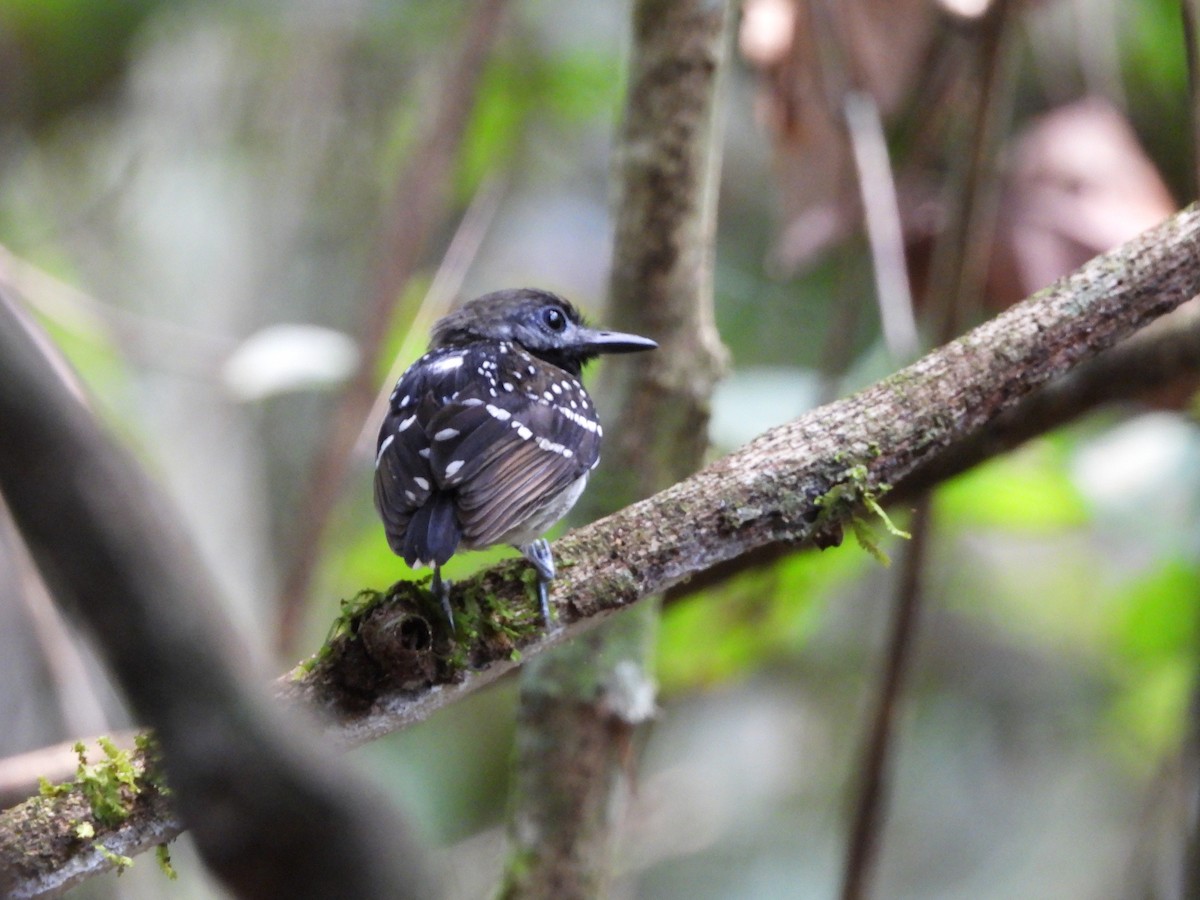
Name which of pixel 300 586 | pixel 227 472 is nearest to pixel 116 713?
pixel 300 586

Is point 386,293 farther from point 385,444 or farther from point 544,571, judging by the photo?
point 544,571

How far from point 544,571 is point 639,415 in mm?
1059

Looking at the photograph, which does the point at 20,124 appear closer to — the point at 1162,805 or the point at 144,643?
the point at 1162,805

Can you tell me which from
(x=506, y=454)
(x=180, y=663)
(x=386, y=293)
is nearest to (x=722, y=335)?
(x=386, y=293)

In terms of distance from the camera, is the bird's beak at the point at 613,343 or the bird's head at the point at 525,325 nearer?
the bird's beak at the point at 613,343

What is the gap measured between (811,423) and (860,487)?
15 cm

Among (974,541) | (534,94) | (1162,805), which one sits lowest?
(1162,805)

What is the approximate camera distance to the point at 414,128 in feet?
18.5

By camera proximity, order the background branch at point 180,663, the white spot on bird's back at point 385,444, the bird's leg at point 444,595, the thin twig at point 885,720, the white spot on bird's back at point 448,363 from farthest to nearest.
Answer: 1. the thin twig at point 885,720
2. the white spot on bird's back at point 448,363
3. the white spot on bird's back at point 385,444
4. the bird's leg at point 444,595
5. the background branch at point 180,663

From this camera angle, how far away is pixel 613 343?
114 inches

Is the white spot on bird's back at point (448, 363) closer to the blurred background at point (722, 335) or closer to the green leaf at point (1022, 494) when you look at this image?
the blurred background at point (722, 335)

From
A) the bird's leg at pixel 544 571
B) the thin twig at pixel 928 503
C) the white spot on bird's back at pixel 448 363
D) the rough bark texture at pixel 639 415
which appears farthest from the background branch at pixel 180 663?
the thin twig at pixel 928 503

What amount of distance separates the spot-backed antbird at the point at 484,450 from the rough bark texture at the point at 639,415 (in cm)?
16

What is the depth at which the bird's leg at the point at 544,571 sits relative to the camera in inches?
78.5
